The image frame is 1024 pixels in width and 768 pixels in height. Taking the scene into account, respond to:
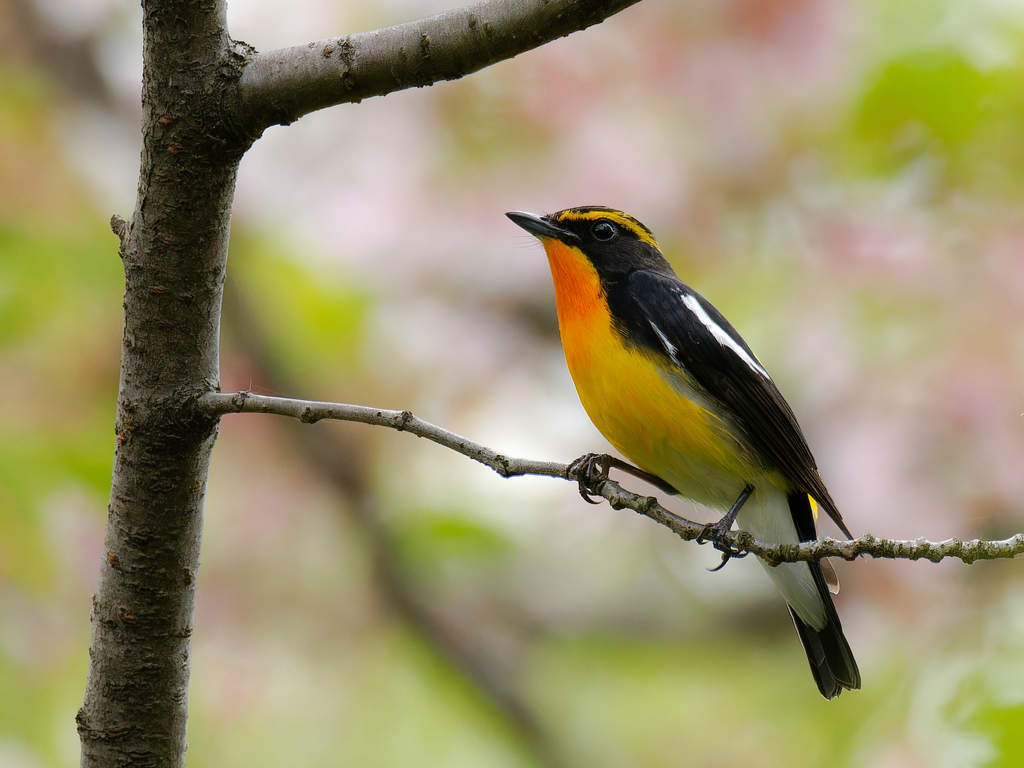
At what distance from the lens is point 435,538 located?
4.98 metres

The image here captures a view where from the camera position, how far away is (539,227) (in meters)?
3.80

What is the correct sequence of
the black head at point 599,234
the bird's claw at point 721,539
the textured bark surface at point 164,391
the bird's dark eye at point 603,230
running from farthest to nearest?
the bird's dark eye at point 603,230, the black head at point 599,234, the bird's claw at point 721,539, the textured bark surface at point 164,391

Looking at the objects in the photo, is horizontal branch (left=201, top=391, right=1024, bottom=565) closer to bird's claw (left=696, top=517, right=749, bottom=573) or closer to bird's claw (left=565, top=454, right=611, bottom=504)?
bird's claw (left=696, top=517, right=749, bottom=573)

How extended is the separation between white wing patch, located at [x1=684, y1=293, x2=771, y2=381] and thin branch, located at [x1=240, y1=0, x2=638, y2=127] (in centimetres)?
167

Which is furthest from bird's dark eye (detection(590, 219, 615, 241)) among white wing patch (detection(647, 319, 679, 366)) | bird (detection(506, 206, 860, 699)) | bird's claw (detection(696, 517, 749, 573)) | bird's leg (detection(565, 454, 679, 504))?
bird's claw (detection(696, 517, 749, 573))

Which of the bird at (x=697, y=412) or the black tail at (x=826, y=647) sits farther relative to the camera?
the black tail at (x=826, y=647)

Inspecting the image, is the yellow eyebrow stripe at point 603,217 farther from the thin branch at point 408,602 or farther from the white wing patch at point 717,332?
the thin branch at point 408,602

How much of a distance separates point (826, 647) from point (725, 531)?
1.30 metres

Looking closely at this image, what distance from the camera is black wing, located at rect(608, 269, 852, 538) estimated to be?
320 cm

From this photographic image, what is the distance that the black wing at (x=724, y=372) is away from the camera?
10.5 ft

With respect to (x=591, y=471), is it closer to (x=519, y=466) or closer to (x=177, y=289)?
(x=519, y=466)

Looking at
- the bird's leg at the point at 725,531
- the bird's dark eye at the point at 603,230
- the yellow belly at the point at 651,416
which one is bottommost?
the bird's leg at the point at 725,531

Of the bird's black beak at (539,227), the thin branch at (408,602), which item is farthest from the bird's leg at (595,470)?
the thin branch at (408,602)

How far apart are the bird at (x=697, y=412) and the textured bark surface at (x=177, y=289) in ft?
4.96
